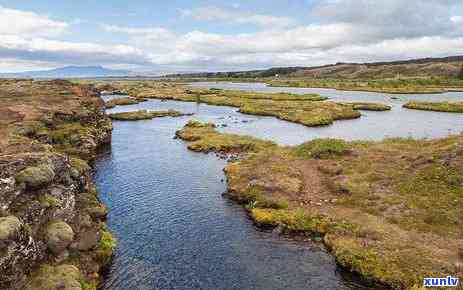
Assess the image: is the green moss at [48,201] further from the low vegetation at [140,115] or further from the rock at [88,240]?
the low vegetation at [140,115]

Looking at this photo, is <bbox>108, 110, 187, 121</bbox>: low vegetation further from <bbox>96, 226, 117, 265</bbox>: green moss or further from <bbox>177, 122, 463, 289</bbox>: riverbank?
<bbox>96, 226, 117, 265</bbox>: green moss

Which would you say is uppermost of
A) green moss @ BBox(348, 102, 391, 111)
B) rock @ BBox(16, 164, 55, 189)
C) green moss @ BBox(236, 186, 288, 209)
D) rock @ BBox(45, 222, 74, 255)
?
rock @ BBox(16, 164, 55, 189)

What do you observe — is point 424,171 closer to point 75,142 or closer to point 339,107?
point 75,142

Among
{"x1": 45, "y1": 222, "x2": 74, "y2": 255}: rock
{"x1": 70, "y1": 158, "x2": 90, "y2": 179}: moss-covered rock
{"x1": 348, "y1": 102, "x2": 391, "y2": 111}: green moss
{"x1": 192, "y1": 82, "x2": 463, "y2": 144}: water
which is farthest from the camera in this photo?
{"x1": 348, "y1": 102, "x2": 391, "y2": 111}: green moss

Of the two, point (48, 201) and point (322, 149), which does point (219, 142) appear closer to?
point (322, 149)

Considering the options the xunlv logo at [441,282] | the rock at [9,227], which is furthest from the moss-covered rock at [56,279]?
the xunlv logo at [441,282]

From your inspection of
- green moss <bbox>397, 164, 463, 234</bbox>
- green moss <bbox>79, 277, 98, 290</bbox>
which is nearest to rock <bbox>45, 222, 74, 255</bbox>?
green moss <bbox>79, 277, 98, 290</bbox>
